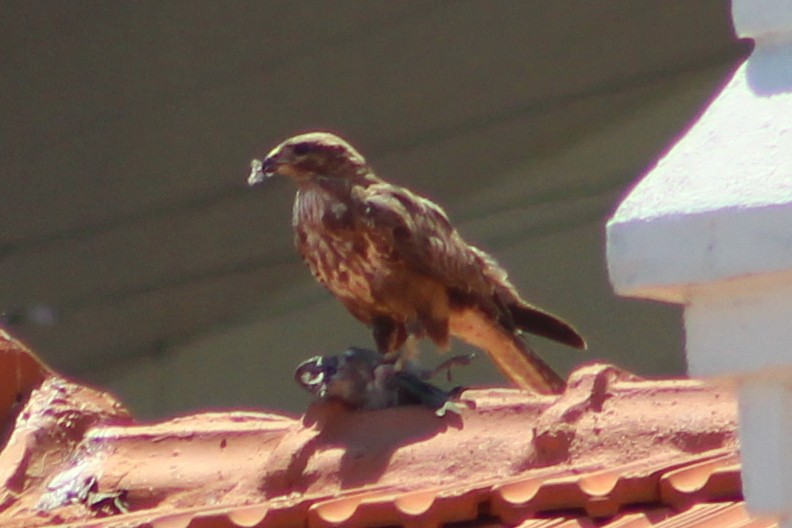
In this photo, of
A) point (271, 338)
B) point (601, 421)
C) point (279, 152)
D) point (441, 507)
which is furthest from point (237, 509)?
point (271, 338)

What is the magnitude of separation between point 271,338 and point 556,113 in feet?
5.18

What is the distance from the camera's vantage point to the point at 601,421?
405 cm

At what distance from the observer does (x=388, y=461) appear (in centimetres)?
427

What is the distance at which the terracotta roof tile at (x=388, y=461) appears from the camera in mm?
3754

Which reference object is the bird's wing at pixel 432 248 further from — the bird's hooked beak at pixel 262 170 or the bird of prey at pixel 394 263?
the bird's hooked beak at pixel 262 170

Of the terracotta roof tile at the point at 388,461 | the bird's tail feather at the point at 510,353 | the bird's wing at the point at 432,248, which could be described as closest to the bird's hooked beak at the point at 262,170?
the bird's wing at the point at 432,248

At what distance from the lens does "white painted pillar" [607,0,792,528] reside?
2.41 metres

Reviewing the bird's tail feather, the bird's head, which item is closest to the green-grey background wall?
the bird's tail feather

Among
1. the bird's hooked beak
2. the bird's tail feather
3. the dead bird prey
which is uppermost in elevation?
the bird's hooked beak

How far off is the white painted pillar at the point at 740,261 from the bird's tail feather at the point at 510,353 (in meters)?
3.57

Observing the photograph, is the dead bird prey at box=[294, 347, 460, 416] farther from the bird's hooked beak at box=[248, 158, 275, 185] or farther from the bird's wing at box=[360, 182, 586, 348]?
the bird's hooked beak at box=[248, 158, 275, 185]

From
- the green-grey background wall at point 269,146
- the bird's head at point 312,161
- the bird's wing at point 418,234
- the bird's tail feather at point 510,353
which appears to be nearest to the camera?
the bird's wing at point 418,234

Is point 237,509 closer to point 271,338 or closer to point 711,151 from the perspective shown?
point 711,151

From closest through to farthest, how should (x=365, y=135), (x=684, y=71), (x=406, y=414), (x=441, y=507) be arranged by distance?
(x=441, y=507) → (x=406, y=414) → (x=684, y=71) → (x=365, y=135)
